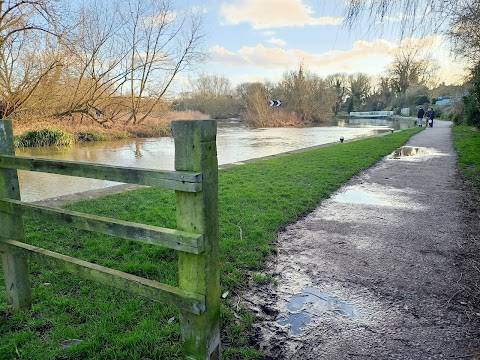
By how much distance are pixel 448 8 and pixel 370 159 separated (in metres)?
8.25

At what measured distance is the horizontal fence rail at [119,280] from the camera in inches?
74.2

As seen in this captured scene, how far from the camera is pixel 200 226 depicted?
5.98 ft

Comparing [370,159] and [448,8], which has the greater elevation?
[448,8]

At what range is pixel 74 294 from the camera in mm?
2977

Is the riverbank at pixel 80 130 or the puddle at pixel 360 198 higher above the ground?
the riverbank at pixel 80 130

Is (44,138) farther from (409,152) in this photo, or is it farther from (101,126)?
(409,152)

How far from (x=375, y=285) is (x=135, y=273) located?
7.86ft

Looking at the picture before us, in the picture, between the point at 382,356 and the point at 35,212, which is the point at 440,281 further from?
the point at 35,212

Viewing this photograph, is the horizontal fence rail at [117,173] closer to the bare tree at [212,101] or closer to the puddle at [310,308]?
the puddle at [310,308]

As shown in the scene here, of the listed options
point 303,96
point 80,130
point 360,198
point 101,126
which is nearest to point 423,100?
point 303,96

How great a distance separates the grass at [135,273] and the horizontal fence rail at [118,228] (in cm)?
85

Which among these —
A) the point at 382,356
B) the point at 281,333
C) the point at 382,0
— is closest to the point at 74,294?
the point at 281,333

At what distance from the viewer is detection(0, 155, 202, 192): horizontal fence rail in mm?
1774

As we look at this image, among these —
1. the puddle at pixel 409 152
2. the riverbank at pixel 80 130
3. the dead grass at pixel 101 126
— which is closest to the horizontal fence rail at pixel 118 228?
the puddle at pixel 409 152
